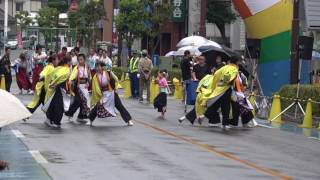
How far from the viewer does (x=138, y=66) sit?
28594 mm

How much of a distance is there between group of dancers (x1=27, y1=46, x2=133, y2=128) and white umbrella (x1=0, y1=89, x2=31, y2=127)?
9.58m

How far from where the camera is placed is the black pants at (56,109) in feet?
55.3

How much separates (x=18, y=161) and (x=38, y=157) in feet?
1.53

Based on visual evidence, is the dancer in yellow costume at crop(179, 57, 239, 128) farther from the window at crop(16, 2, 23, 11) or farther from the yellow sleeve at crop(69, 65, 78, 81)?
the window at crop(16, 2, 23, 11)

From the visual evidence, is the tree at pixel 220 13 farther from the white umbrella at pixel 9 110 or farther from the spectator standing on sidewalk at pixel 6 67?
the white umbrella at pixel 9 110

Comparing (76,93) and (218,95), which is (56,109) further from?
(218,95)

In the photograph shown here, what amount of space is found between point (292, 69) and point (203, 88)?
19.4 feet

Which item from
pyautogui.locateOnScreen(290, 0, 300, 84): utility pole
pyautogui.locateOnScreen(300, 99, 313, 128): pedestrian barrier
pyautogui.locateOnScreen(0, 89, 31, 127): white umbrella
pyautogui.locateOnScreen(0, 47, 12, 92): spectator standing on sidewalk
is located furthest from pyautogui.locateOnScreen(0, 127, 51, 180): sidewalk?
pyautogui.locateOnScreen(0, 47, 12, 92): spectator standing on sidewalk

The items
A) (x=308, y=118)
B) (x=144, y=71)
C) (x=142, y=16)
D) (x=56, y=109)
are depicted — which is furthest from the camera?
(x=142, y=16)

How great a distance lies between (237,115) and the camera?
59.1 ft

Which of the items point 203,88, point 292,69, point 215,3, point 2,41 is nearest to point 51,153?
point 203,88

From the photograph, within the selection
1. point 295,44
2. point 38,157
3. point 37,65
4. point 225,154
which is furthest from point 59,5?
point 38,157

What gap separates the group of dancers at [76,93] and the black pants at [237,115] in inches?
98.7

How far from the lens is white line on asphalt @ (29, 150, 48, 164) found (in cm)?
1132
